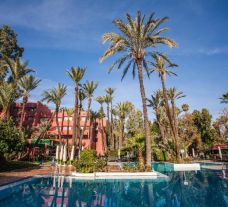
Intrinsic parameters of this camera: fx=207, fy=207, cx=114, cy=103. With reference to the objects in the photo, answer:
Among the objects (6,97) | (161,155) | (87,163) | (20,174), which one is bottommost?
(20,174)

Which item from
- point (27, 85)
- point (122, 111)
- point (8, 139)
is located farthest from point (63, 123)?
point (8, 139)

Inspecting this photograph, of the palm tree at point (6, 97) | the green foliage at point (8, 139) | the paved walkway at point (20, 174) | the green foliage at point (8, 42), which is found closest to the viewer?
the paved walkway at point (20, 174)

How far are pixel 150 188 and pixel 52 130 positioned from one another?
156 feet

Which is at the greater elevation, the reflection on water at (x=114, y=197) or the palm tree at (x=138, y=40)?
the palm tree at (x=138, y=40)

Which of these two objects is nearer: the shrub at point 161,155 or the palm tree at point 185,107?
the shrub at point 161,155

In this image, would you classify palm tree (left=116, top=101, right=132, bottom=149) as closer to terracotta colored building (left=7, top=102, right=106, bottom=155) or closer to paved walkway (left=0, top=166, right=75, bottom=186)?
terracotta colored building (left=7, top=102, right=106, bottom=155)

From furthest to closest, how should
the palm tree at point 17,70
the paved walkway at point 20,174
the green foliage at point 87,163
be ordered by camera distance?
the palm tree at point 17,70, the green foliage at point 87,163, the paved walkway at point 20,174

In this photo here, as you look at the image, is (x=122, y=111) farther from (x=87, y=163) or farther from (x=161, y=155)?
(x=87, y=163)

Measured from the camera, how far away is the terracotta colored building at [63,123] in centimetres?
5591

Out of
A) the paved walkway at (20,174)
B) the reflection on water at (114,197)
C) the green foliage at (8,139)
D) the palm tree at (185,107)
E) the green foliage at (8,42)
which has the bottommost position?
the reflection on water at (114,197)

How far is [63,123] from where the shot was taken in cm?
6003

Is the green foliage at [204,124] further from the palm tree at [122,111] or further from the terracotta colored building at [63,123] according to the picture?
the terracotta colored building at [63,123]

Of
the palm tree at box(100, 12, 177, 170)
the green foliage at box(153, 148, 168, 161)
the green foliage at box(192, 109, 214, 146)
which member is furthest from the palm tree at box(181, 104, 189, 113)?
the palm tree at box(100, 12, 177, 170)

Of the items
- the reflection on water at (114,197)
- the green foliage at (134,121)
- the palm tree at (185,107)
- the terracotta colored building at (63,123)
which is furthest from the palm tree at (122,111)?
the reflection on water at (114,197)
